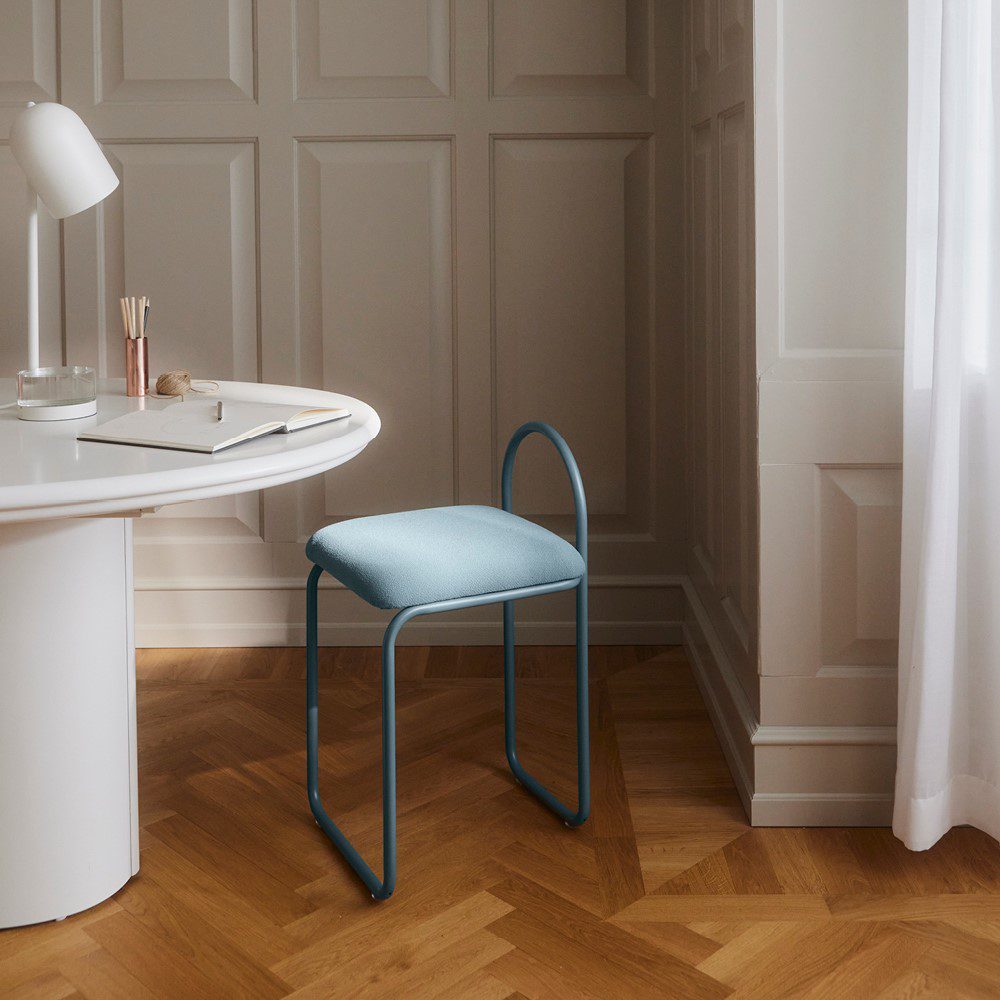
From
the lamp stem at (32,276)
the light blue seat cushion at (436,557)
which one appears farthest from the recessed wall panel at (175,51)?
the light blue seat cushion at (436,557)

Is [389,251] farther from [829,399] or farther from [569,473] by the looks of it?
[829,399]

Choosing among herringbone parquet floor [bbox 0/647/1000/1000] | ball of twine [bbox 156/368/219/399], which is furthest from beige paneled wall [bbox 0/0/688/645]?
ball of twine [bbox 156/368/219/399]

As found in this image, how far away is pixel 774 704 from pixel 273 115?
1.74 m

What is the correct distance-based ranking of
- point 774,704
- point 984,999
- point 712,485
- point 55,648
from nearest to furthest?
point 984,999
point 55,648
point 774,704
point 712,485

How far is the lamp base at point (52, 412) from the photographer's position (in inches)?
66.2

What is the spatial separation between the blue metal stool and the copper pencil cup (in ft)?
1.27

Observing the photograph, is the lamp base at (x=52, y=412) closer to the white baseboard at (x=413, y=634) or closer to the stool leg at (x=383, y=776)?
the stool leg at (x=383, y=776)

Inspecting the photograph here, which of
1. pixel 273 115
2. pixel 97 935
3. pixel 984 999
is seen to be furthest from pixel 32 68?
pixel 984 999

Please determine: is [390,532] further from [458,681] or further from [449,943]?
[458,681]

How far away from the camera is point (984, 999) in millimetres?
1483

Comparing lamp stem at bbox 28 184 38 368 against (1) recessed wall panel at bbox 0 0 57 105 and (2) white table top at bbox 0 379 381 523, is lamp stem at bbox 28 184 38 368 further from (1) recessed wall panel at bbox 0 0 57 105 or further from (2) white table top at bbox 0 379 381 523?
(1) recessed wall panel at bbox 0 0 57 105

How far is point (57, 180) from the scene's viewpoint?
1739 millimetres

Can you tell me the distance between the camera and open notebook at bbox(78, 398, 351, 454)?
148 cm

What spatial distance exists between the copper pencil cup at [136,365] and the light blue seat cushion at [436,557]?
0.38m
